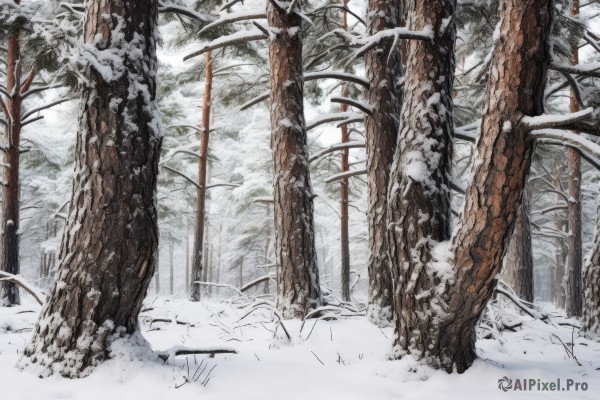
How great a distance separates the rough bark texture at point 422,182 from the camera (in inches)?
119

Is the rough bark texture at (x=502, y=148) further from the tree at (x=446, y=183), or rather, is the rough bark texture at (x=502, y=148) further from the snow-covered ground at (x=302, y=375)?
the snow-covered ground at (x=302, y=375)

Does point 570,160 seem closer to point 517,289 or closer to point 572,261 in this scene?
point 572,261

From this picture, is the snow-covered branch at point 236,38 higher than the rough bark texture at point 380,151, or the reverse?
the snow-covered branch at point 236,38

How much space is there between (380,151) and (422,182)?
7.42ft

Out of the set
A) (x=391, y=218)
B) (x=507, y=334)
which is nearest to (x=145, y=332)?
(x=391, y=218)

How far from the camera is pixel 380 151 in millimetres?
5406

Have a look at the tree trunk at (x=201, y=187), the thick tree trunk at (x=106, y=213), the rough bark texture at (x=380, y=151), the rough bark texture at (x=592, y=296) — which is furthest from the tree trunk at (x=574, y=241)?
the thick tree trunk at (x=106, y=213)

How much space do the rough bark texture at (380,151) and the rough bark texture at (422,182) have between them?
172cm

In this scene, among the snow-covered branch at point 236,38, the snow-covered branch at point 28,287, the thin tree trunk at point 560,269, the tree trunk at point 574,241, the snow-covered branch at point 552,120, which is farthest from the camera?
the thin tree trunk at point 560,269

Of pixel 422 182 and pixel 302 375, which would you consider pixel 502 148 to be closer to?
pixel 422 182

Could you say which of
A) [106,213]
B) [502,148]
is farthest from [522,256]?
[106,213]

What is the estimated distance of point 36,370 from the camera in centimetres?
271

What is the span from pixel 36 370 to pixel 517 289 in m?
8.56

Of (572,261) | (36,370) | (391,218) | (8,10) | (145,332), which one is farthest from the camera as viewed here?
(572,261)
